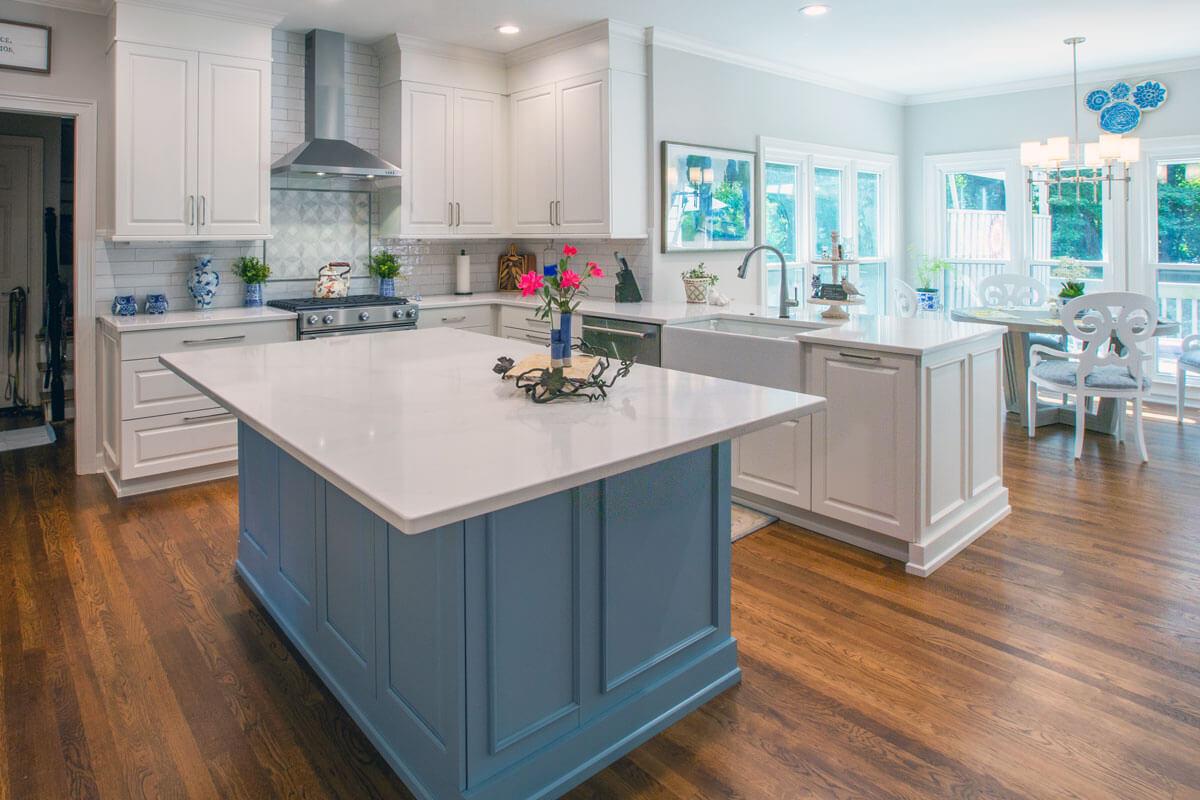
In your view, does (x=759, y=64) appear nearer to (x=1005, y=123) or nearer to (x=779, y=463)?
(x=1005, y=123)

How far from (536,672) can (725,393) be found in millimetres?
915

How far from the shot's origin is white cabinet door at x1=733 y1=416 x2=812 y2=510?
11.5ft

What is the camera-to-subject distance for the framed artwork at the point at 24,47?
4.12 m

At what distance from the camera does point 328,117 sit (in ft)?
16.1

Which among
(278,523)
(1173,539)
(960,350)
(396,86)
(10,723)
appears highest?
(396,86)

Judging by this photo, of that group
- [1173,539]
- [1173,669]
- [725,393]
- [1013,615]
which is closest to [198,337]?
[725,393]

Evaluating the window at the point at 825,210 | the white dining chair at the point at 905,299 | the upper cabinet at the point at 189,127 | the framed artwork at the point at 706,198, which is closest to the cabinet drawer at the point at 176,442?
the upper cabinet at the point at 189,127

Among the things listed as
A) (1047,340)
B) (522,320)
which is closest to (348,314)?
(522,320)

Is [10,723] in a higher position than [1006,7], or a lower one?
lower

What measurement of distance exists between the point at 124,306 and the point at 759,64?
4462mm

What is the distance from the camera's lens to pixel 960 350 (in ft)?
10.6

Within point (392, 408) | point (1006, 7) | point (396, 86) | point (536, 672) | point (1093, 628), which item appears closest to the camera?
point (536, 672)

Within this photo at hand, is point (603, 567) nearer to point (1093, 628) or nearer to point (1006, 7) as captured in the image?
point (1093, 628)

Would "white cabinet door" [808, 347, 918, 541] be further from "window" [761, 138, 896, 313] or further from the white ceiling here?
"window" [761, 138, 896, 313]
